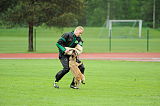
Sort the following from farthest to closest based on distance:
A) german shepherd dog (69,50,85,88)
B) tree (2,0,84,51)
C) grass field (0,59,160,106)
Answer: tree (2,0,84,51) → german shepherd dog (69,50,85,88) → grass field (0,59,160,106)

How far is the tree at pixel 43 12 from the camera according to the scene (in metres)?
34.3

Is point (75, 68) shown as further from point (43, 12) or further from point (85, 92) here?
point (43, 12)

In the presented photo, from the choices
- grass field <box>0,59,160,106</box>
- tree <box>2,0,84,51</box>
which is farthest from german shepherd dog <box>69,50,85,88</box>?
tree <box>2,0,84,51</box>

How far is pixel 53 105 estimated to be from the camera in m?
9.77

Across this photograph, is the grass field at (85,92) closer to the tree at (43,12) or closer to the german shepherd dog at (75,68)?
the german shepherd dog at (75,68)

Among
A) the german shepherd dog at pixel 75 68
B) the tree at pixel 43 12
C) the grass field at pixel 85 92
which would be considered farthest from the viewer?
the tree at pixel 43 12

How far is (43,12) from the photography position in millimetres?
34656

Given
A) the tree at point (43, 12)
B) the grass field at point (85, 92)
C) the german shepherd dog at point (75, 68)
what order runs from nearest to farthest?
the grass field at point (85, 92) → the german shepherd dog at point (75, 68) → the tree at point (43, 12)

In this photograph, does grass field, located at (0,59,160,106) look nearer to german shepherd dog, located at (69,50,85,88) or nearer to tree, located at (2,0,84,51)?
german shepherd dog, located at (69,50,85,88)

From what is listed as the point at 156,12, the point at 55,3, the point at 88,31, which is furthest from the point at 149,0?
the point at 55,3

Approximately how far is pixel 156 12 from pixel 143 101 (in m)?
84.4

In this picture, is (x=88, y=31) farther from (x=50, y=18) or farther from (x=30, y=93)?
(x=30, y=93)

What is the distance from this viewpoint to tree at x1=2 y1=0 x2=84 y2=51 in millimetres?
34281

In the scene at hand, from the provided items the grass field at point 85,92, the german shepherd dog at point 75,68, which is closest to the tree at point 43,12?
the grass field at point 85,92
